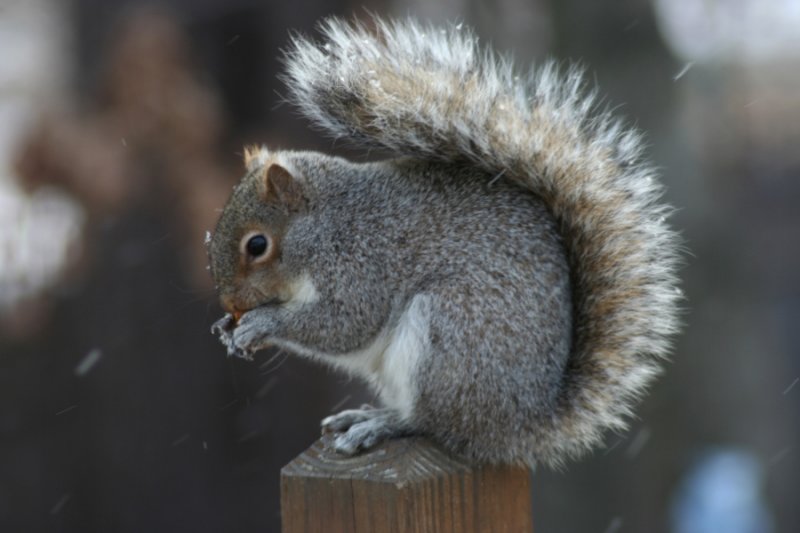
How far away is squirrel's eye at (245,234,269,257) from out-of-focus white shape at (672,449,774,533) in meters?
2.54

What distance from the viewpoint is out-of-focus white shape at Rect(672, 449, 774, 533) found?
3.64 meters

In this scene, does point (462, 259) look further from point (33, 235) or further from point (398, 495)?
point (33, 235)

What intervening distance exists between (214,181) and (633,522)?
6.34 ft

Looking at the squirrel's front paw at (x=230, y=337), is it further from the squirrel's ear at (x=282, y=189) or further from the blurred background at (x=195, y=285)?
the blurred background at (x=195, y=285)

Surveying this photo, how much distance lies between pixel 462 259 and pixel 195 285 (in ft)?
6.31

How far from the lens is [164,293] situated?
3.41 meters

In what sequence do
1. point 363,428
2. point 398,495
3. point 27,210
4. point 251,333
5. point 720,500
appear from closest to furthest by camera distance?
point 398,495
point 363,428
point 251,333
point 27,210
point 720,500

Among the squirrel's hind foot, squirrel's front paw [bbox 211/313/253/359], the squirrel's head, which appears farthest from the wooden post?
the squirrel's head

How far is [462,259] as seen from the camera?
57.4 inches

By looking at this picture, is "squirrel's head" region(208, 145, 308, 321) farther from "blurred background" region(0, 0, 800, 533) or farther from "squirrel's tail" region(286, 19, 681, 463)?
"blurred background" region(0, 0, 800, 533)

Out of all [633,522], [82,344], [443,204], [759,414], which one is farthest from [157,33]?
[759,414]

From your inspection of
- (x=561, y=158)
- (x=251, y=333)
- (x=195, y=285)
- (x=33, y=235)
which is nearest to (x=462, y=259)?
(x=561, y=158)

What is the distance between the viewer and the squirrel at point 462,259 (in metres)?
1.41

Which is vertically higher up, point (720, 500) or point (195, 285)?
point (195, 285)
